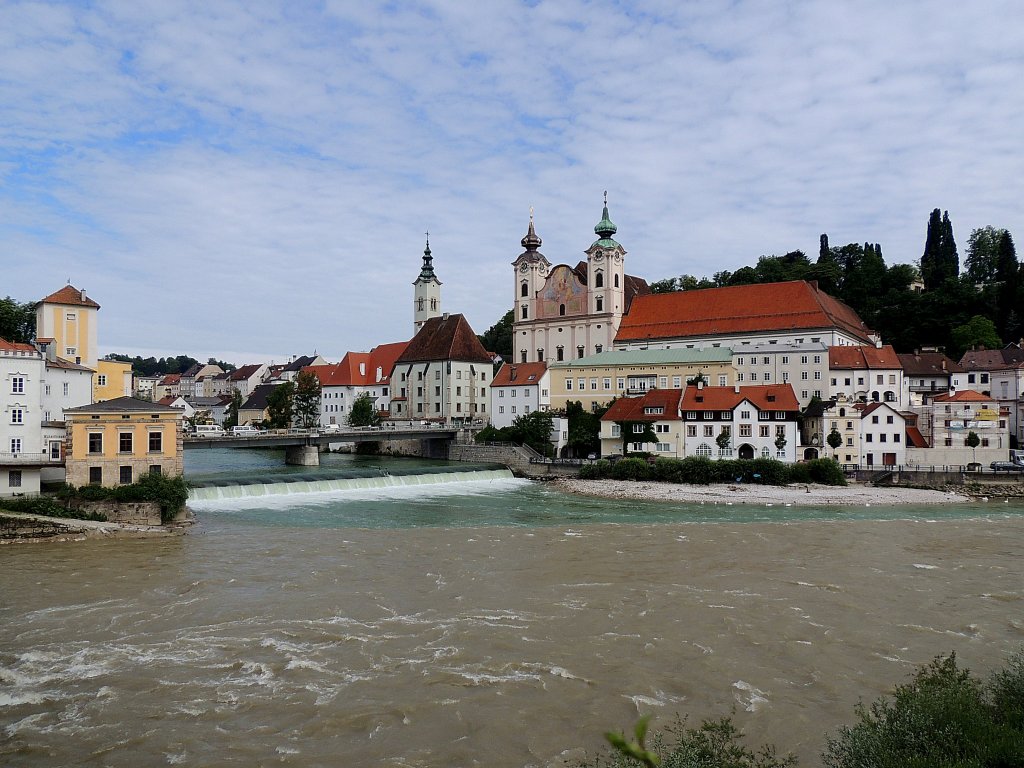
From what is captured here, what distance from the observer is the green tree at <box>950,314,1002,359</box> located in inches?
2438

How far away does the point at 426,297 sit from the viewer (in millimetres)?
90625

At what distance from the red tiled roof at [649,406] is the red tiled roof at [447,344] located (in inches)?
956

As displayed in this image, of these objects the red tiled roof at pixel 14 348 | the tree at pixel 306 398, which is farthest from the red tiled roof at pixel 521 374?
the red tiled roof at pixel 14 348

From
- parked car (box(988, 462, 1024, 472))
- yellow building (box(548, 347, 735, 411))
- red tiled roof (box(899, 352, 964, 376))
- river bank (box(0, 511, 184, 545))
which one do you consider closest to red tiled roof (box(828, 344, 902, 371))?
red tiled roof (box(899, 352, 964, 376))

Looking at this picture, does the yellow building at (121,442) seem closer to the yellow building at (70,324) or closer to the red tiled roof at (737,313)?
the yellow building at (70,324)

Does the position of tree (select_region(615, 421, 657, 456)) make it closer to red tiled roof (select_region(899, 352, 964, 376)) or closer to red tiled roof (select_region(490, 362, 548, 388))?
red tiled roof (select_region(490, 362, 548, 388))

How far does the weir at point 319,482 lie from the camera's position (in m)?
33.4

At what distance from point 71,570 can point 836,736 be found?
19.0 metres

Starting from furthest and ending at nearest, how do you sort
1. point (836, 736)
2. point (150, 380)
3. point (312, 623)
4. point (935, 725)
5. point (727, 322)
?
1. point (150, 380)
2. point (727, 322)
3. point (312, 623)
4. point (836, 736)
5. point (935, 725)

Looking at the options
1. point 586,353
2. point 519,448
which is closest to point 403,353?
point 586,353

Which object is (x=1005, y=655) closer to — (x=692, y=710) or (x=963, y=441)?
(x=692, y=710)

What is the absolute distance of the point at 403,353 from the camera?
74438mm

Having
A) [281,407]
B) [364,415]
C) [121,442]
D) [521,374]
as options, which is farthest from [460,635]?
[364,415]

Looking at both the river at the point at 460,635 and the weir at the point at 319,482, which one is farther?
the weir at the point at 319,482
